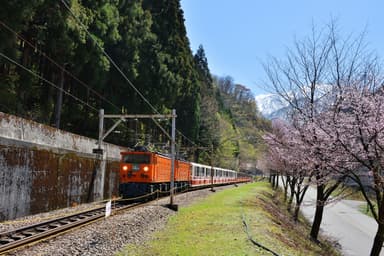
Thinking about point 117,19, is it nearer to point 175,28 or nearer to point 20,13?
point 20,13

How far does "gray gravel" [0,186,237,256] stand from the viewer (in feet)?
26.0

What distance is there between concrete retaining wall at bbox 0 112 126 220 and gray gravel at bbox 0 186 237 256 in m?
0.76

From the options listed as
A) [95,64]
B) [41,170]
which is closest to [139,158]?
[95,64]

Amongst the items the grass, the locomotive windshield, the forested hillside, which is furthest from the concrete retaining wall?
the grass

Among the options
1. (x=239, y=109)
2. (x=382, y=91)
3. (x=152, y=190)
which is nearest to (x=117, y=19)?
(x=152, y=190)

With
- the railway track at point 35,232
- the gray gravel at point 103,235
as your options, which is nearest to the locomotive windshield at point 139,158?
the gray gravel at point 103,235

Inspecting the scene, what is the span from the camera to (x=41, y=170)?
45.5ft

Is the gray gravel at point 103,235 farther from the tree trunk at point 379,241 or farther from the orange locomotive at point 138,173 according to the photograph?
the orange locomotive at point 138,173

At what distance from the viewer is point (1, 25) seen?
15.3 meters

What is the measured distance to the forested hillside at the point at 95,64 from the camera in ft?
57.8

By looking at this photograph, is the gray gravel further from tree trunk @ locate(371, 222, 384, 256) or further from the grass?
tree trunk @ locate(371, 222, 384, 256)

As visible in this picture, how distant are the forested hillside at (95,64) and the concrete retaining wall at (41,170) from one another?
2.70m

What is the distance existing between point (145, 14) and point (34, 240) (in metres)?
23.6

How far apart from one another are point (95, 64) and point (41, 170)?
8742mm
